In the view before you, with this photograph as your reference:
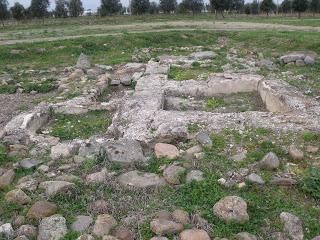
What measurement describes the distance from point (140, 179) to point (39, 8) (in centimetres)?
3835

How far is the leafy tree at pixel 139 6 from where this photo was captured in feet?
143

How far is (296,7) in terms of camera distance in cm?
3722

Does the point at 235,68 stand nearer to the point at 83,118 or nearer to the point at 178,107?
the point at 178,107

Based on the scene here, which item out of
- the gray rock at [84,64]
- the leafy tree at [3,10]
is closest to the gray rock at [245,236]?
the gray rock at [84,64]

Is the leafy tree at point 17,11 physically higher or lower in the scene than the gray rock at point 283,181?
higher

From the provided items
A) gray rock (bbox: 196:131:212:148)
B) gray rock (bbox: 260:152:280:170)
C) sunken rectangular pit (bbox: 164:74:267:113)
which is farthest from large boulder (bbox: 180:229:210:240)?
sunken rectangular pit (bbox: 164:74:267:113)

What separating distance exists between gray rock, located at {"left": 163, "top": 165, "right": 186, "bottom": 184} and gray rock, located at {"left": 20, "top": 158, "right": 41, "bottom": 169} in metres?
1.95

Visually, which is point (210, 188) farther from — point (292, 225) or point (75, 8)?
point (75, 8)

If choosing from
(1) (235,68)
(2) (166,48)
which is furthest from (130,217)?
(2) (166,48)

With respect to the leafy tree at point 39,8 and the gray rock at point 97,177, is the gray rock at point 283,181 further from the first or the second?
the leafy tree at point 39,8

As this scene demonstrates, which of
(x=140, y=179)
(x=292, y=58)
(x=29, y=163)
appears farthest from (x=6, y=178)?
(x=292, y=58)

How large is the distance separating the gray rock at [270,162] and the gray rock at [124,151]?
66.3 inches

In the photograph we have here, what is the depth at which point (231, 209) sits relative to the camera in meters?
4.67

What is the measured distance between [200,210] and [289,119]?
3.16m
